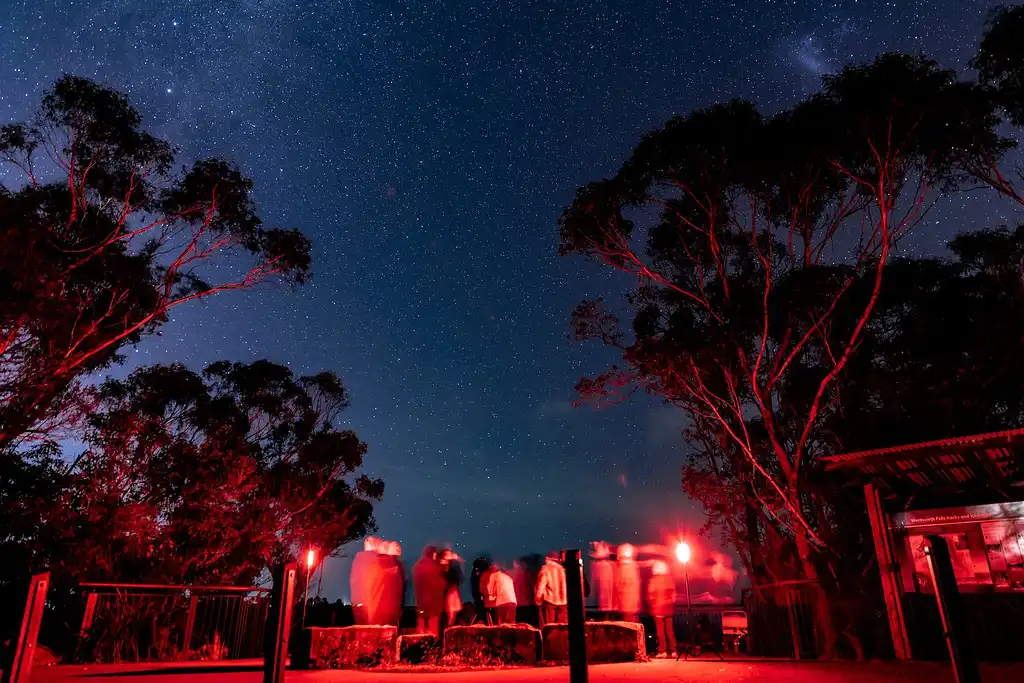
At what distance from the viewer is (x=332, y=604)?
2208cm

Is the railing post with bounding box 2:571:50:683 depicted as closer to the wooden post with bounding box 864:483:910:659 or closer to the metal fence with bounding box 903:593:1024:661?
the wooden post with bounding box 864:483:910:659

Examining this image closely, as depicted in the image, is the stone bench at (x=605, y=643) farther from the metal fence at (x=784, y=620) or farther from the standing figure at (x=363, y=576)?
the standing figure at (x=363, y=576)

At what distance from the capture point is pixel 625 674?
361 inches

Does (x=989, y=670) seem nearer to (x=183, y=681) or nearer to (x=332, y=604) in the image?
(x=183, y=681)

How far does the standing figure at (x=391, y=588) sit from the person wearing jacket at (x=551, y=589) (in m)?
4.14

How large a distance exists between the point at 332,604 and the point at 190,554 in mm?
6159

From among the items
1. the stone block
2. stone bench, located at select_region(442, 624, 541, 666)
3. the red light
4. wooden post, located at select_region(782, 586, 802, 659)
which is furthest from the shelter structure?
the stone block

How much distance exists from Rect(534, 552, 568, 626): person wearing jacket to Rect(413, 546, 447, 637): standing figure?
9.61 ft

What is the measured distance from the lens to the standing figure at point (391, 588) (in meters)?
16.5

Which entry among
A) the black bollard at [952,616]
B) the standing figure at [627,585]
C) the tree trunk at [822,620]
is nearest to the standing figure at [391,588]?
the standing figure at [627,585]

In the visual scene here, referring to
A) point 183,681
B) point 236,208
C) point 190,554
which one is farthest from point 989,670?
point 236,208

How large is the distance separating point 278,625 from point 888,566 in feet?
28.9

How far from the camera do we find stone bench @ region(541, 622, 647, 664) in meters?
11.4

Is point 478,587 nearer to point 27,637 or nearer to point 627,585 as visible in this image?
point 627,585
